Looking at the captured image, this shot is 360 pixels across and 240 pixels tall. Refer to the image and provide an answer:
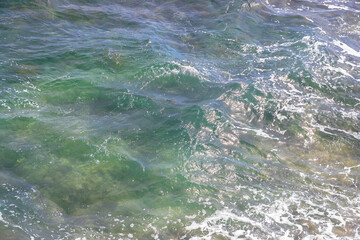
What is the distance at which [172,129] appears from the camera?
7297mm

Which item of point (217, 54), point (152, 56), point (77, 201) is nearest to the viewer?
point (77, 201)

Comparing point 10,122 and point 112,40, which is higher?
point 112,40

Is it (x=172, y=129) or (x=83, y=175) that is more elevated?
(x=172, y=129)

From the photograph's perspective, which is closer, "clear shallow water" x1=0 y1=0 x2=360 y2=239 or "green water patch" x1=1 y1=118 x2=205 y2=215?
"clear shallow water" x1=0 y1=0 x2=360 y2=239

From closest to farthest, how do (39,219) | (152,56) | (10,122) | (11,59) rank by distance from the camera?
(39,219) < (10,122) < (11,59) < (152,56)

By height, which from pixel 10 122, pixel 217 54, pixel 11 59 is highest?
pixel 217 54

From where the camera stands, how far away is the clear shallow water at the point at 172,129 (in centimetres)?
546

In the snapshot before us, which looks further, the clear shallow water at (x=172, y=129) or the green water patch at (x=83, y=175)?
the green water patch at (x=83, y=175)

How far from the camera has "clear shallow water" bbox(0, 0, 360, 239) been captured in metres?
5.46

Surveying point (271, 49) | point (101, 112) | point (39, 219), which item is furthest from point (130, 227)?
point (271, 49)

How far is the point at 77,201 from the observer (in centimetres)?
552

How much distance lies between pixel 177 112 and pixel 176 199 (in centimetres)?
253

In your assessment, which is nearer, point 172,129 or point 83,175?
point 83,175

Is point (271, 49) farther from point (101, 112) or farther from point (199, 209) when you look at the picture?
point (199, 209)
